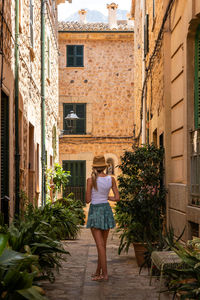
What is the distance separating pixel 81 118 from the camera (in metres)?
25.7

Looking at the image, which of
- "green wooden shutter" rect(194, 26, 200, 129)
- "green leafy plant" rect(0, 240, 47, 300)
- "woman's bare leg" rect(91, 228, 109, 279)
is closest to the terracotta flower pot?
"woman's bare leg" rect(91, 228, 109, 279)

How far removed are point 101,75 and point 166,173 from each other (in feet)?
57.2

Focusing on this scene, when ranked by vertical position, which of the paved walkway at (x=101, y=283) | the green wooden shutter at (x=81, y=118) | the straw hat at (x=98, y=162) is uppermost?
the green wooden shutter at (x=81, y=118)

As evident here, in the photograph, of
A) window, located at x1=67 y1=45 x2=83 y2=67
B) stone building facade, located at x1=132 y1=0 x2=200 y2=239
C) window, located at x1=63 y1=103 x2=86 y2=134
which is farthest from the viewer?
window, located at x1=67 y1=45 x2=83 y2=67

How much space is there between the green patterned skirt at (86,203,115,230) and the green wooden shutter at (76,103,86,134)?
18.7 metres

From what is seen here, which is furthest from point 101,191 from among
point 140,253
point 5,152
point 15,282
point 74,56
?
point 74,56

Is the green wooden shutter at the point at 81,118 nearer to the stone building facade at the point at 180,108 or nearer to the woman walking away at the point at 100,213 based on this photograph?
the stone building facade at the point at 180,108

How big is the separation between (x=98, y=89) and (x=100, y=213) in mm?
19468

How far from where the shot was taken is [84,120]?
1012 inches

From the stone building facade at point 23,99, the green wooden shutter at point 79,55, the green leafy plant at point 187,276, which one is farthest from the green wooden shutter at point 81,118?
the green leafy plant at point 187,276

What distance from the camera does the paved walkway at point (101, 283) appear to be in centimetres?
582

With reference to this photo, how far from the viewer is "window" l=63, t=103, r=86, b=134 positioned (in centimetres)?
2552

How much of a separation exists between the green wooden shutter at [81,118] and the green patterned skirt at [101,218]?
1868 cm

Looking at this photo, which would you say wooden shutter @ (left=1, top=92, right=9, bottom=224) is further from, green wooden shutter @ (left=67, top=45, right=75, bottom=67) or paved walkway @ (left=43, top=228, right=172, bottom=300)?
green wooden shutter @ (left=67, top=45, right=75, bottom=67)
